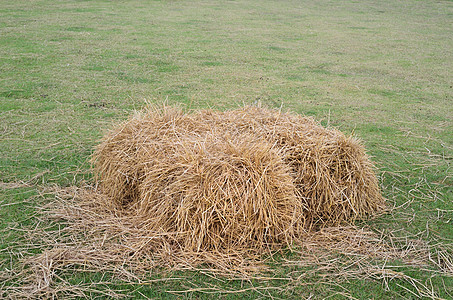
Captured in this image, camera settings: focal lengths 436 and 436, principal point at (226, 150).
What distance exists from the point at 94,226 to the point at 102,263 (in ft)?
1.64

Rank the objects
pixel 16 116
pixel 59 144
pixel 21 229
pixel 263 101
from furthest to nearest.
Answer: pixel 263 101 < pixel 16 116 < pixel 59 144 < pixel 21 229

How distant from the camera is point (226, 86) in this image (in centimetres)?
753

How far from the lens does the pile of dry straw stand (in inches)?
121

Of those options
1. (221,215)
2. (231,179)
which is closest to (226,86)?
(231,179)

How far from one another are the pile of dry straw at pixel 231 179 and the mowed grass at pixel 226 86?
0.33m

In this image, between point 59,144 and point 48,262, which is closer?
point 48,262

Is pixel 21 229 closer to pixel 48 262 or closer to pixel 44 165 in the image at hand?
pixel 48 262

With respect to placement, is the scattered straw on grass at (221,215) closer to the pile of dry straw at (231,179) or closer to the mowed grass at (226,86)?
the pile of dry straw at (231,179)

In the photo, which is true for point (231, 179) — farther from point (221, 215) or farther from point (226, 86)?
point (226, 86)

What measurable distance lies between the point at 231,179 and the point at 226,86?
4.59m

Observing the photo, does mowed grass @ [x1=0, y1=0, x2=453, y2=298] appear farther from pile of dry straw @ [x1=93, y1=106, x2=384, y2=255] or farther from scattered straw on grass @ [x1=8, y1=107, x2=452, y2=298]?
pile of dry straw @ [x1=93, y1=106, x2=384, y2=255]

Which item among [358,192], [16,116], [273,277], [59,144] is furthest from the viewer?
[16,116]

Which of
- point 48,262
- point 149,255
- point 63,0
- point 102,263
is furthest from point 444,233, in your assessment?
point 63,0

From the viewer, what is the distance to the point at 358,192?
11.8ft
